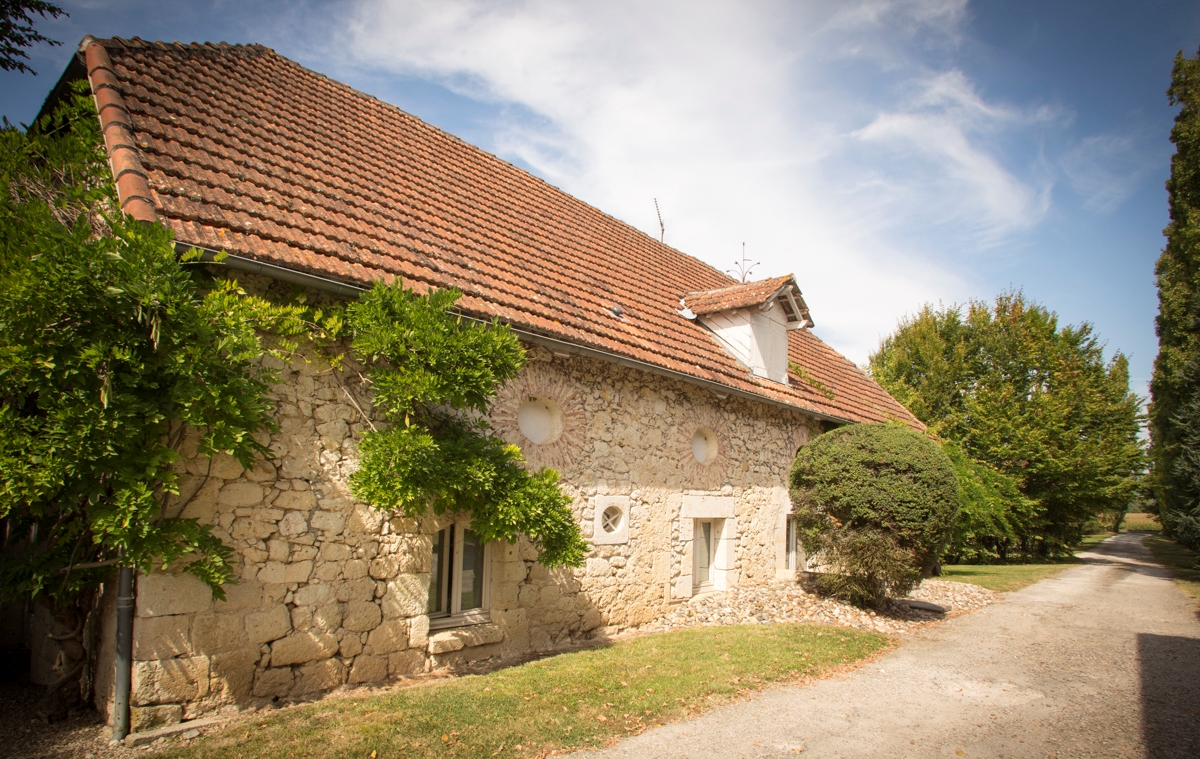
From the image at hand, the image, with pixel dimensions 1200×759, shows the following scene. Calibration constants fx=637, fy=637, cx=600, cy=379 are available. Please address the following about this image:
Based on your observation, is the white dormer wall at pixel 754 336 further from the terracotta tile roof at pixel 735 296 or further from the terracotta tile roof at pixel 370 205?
the terracotta tile roof at pixel 370 205

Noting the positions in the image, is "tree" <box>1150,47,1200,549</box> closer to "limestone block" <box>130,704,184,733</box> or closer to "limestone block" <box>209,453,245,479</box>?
"limestone block" <box>209,453,245,479</box>

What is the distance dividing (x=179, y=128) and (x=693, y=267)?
9.92 m

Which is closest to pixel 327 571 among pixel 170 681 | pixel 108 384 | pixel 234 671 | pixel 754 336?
pixel 234 671

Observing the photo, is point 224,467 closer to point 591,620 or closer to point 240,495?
point 240,495

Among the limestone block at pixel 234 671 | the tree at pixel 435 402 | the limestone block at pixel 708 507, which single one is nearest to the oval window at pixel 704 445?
the limestone block at pixel 708 507

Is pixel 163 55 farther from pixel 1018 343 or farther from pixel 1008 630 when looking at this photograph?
pixel 1018 343

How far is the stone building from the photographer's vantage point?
193 inches

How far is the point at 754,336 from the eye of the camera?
1079 cm

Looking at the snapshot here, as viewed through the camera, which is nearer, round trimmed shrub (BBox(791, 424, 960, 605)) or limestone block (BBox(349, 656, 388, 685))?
limestone block (BBox(349, 656, 388, 685))

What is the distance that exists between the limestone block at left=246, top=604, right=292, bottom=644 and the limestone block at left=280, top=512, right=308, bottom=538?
0.56m

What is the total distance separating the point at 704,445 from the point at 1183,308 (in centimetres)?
1452

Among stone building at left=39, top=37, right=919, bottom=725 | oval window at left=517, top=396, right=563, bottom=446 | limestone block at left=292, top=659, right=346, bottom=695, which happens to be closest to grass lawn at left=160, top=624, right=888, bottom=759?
limestone block at left=292, top=659, right=346, bottom=695

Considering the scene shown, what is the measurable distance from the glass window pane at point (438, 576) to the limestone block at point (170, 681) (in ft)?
6.78

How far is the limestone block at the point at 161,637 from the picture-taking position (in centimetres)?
437
